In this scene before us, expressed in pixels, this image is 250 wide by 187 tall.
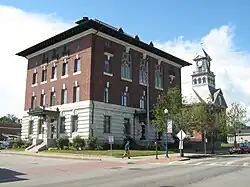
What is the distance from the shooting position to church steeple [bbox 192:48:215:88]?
317ft

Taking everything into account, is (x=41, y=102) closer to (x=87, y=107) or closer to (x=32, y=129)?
(x=32, y=129)

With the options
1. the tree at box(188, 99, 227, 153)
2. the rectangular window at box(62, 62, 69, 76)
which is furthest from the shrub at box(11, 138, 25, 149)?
the tree at box(188, 99, 227, 153)

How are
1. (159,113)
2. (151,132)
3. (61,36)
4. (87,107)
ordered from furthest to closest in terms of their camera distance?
(151,132)
(61,36)
(87,107)
(159,113)

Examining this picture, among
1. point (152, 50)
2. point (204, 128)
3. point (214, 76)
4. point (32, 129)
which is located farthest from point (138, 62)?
point (214, 76)

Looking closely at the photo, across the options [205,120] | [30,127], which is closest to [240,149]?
[205,120]

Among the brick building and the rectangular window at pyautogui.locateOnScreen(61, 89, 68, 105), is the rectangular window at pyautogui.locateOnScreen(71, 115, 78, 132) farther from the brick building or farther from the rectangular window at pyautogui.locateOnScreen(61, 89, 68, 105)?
Result: the rectangular window at pyautogui.locateOnScreen(61, 89, 68, 105)

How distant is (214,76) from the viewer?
101 metres

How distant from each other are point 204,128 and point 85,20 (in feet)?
63.8

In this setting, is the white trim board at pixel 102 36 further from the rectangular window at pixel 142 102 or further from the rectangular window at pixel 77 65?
the rectangular window at pixel 142 102

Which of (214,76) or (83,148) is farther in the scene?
(214,76)

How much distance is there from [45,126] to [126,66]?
13431 mm

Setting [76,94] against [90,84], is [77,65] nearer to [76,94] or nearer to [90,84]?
[76,94]

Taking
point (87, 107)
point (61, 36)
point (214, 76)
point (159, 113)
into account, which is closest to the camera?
point (159, 113)

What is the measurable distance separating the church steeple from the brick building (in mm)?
49650
